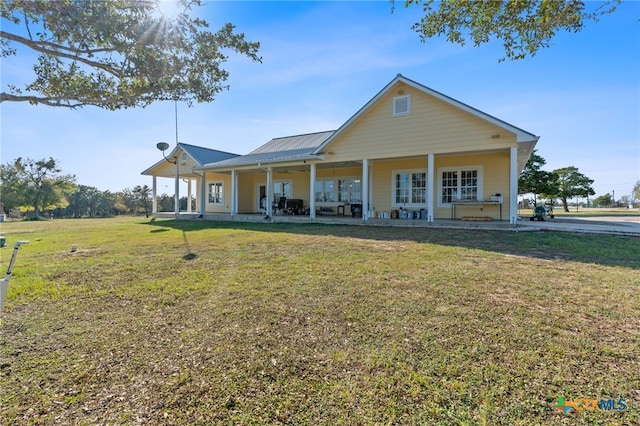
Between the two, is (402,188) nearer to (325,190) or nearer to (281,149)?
(325,190)

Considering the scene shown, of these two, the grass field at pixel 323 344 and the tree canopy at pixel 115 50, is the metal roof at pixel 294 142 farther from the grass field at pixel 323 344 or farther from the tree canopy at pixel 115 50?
the grass field at pixel 323 344

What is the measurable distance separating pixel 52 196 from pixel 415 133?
112ft

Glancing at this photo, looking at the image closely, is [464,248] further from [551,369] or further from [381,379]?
[381,379]

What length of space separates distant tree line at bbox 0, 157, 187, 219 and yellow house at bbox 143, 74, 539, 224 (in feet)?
60.0

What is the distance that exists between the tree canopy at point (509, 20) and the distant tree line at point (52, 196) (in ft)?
85.0

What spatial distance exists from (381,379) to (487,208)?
38.4 feet

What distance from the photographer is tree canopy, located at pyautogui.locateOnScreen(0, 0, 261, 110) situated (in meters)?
6.04

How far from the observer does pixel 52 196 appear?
28828 millimetres

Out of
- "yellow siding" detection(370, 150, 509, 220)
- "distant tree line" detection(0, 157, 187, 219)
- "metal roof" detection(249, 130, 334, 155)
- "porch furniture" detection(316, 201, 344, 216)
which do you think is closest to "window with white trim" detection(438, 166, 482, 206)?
"yellow siding" detection(370, 150, 509, 220)

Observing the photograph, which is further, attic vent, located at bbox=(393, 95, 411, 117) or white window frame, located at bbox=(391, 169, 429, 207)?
white window frame, located at bbox=(391, 169, 429, 207)

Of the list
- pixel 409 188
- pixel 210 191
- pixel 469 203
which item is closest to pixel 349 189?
pixel 409 188

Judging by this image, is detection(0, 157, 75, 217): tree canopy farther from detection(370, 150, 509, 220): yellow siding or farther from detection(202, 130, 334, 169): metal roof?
detection(370, 150, 509, 220): yellow siding

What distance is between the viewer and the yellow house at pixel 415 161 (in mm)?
10344

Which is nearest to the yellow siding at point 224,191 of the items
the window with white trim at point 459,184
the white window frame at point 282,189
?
the white window frame at point 282,189
